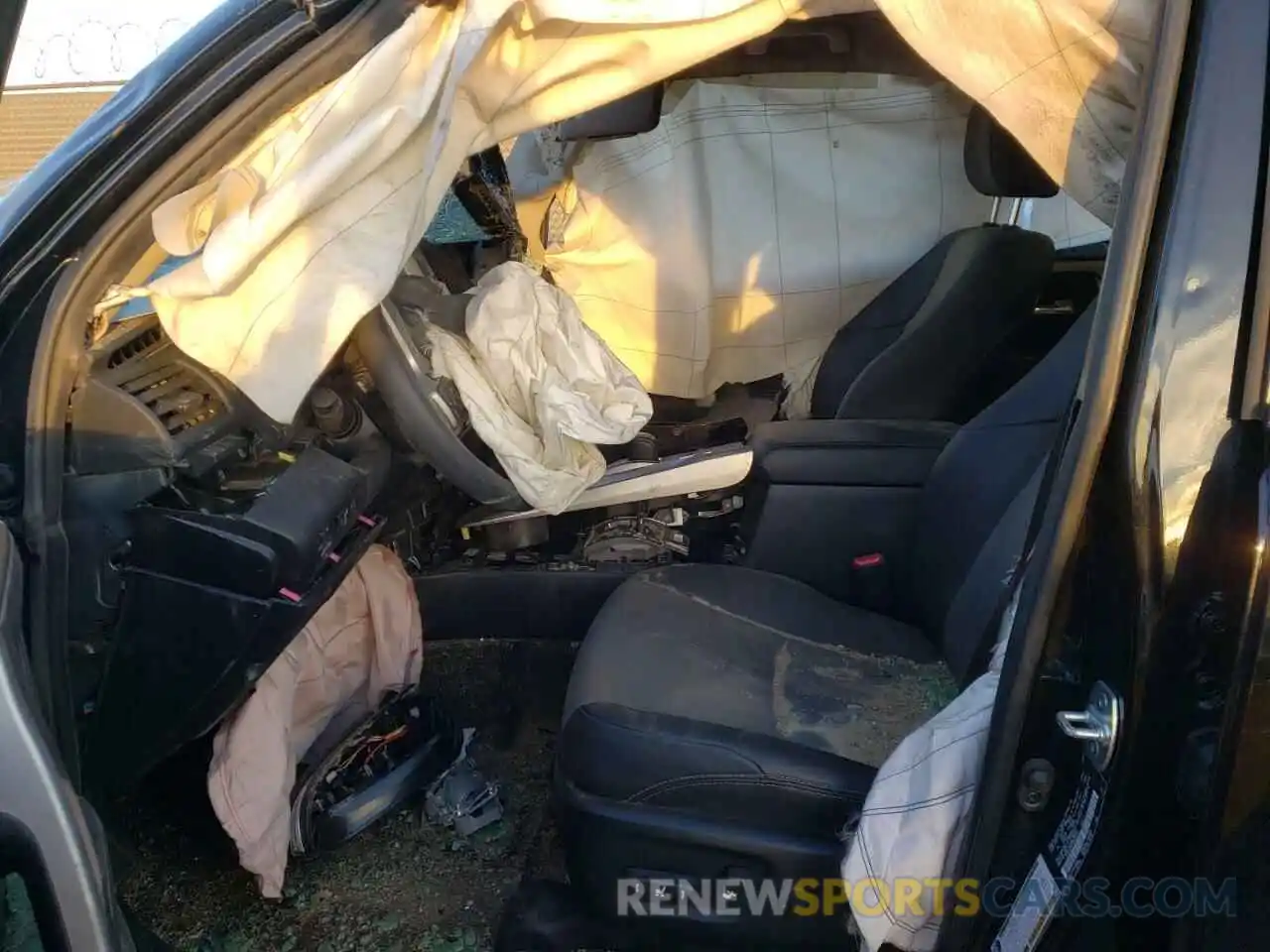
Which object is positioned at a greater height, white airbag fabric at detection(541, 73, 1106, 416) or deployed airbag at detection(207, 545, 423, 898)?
white airbag fabric at detection(541, 73, 1106, 416)

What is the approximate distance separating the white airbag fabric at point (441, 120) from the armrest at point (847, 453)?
32.0 inches

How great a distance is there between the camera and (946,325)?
207 centimetres

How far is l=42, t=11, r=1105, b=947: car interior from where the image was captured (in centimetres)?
135

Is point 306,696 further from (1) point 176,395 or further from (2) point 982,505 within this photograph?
(2) point 982,505

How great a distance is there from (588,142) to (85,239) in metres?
1.31

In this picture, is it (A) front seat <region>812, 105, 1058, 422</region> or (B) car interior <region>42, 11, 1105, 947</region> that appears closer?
(B) car interior <region>42, 11, 1105, 947</region>

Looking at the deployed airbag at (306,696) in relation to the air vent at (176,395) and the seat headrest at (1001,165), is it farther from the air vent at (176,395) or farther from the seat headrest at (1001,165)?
the seat headrest at (1001,165)

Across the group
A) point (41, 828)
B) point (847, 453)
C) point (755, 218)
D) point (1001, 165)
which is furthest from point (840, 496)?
point (41, 828)

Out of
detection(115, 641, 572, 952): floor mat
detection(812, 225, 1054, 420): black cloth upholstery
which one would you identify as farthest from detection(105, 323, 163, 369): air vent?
detection(812, 225, 1054, 420): black cloth upholstery

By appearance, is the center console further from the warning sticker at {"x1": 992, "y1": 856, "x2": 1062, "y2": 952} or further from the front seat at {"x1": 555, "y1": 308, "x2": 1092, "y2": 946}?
the warning sticker at {"x1": 992, "y1": 856, "x2": 1062, "y2": 952}

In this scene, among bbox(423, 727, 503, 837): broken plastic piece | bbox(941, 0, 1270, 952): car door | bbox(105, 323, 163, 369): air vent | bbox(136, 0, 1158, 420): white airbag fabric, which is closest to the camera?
bbox(941, 0, 1270, 952): car door

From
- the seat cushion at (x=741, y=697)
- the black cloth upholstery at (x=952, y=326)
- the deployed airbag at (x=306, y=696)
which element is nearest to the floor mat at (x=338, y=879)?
the deployed airbag at (x=306, y=696)

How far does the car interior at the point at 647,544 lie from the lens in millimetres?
1352

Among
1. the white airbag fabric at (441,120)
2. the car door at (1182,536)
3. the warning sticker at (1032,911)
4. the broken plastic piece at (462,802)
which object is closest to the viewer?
the car door at (1182,536)
